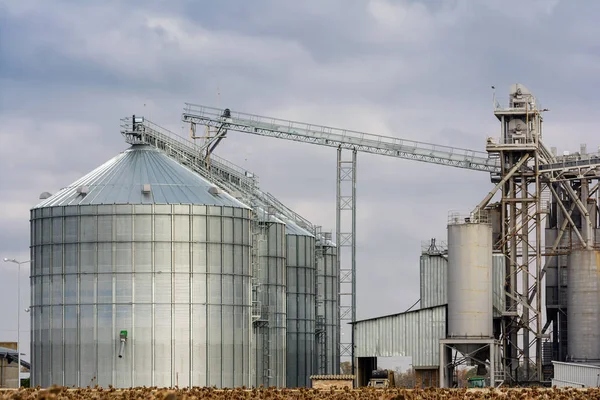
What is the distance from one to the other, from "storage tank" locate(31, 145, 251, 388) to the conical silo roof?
0.16 meters

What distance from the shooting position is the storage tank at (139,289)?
312 ft

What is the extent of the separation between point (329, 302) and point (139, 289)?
40216mm

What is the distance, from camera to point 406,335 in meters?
106

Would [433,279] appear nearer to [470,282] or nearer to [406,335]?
[406,335]

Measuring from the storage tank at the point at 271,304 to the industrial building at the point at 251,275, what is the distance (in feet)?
0.52

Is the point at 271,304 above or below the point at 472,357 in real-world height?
above

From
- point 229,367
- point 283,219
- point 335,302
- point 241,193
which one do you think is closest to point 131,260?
point 229,367

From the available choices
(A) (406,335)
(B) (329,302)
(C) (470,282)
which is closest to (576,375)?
(C) (470,282)

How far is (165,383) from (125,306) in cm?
611

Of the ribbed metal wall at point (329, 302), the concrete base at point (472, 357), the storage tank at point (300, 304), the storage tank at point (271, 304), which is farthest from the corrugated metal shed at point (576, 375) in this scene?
the ribbed metal wall at point (329, 302)

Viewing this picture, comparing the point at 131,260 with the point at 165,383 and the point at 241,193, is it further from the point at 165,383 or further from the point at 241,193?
the point at 241,193

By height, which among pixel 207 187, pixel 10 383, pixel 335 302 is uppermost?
pixel 207 187

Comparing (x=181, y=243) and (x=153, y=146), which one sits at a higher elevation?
(x=153, y=146)

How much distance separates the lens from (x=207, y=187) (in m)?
102
